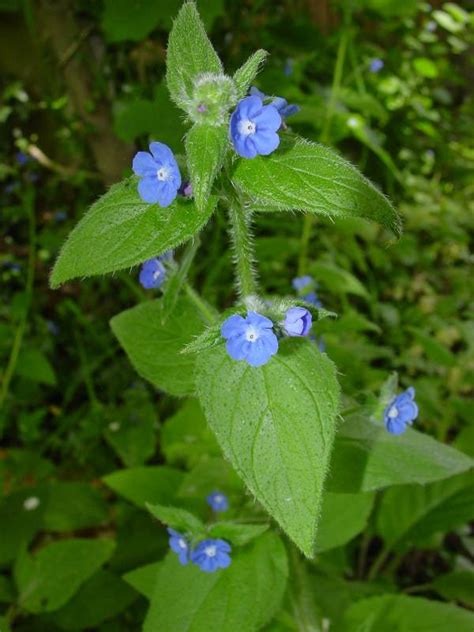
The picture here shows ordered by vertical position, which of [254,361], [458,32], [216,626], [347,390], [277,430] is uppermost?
[254,361]

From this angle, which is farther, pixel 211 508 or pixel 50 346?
pixel 50 346

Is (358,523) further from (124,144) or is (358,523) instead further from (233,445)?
(124,144)

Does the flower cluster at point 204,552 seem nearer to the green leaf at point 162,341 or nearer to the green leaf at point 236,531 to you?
the green leaf at point 236,531

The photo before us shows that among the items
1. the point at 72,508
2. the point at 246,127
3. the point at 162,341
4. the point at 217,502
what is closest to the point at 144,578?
the point at 217,502

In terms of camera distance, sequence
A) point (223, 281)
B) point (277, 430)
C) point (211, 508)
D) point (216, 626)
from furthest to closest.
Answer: point (223, 281)
point (211, 508)
point (216, 626)
point (277, 430)

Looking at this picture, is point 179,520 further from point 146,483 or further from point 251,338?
point 146,483

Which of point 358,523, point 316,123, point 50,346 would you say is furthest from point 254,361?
point 50,346
